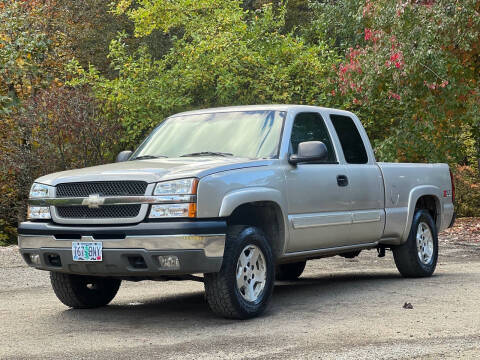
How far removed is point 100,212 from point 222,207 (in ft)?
3.43

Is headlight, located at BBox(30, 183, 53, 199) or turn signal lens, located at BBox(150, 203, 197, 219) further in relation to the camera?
headlight, located at BBox(30, 183, 53, 199)

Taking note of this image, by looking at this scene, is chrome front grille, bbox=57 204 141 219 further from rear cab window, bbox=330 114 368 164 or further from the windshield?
rear cab window, bbox=330 114 368 164

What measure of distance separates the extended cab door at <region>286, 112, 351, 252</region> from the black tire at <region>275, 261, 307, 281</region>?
6.46ft

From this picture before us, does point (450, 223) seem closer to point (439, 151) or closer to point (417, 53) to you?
point (417, 53)

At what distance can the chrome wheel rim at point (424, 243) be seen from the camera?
34.2 ft

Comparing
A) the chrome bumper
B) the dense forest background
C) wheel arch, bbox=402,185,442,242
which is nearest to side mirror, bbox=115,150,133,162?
the chrome bumper

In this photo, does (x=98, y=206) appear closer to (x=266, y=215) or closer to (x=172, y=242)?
(x=172, y=242)

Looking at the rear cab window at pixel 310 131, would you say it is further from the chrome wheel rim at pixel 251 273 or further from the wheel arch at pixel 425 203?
the wheel arch at pixel 425 203

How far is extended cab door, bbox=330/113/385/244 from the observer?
9.01m

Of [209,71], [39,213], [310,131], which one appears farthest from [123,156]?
[209,71]

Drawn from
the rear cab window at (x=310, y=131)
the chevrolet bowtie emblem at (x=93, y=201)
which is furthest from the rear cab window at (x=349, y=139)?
the chevrolet bowtie emblem at (x=93, y=201)

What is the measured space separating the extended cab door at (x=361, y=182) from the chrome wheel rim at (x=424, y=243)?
3.57 ft

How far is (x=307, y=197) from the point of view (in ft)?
26.8

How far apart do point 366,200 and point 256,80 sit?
10966 mm
